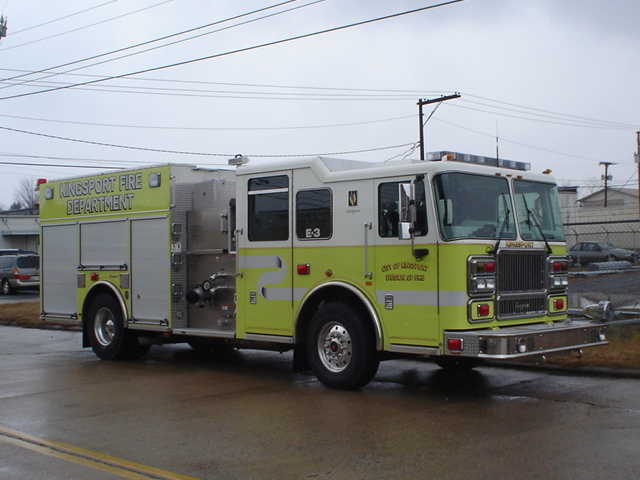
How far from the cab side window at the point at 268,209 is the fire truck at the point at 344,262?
0.02 metres

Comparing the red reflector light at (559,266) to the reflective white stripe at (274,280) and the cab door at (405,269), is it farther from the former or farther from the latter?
the reflective white stripe at (274,280)

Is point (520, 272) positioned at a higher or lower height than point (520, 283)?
higher

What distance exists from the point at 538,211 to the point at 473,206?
4.37ft

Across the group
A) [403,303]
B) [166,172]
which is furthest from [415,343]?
[166,172]

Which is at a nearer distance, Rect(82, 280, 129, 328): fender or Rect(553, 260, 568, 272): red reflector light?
Rect(553, 260, 568, 272): red reflector light

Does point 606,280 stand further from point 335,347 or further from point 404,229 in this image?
point 404,229

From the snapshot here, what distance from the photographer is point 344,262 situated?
9.55 meters

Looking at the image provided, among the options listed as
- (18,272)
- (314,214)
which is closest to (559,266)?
(314,214)

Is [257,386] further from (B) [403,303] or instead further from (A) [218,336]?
(B) [403,303]

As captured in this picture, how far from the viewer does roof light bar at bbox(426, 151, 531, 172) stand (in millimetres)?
9031

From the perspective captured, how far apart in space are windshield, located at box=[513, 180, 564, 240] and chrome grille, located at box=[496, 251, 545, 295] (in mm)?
273

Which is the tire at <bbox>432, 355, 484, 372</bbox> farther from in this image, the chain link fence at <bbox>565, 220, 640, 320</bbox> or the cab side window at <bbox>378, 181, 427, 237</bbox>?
the chain link fence at <bbox>565, 220, 640, 320</bbox>

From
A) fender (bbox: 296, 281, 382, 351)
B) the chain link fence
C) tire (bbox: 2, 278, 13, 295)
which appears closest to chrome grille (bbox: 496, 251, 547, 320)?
fender (bbox: 296, 281, 382, 351)

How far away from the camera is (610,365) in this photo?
413 inches
